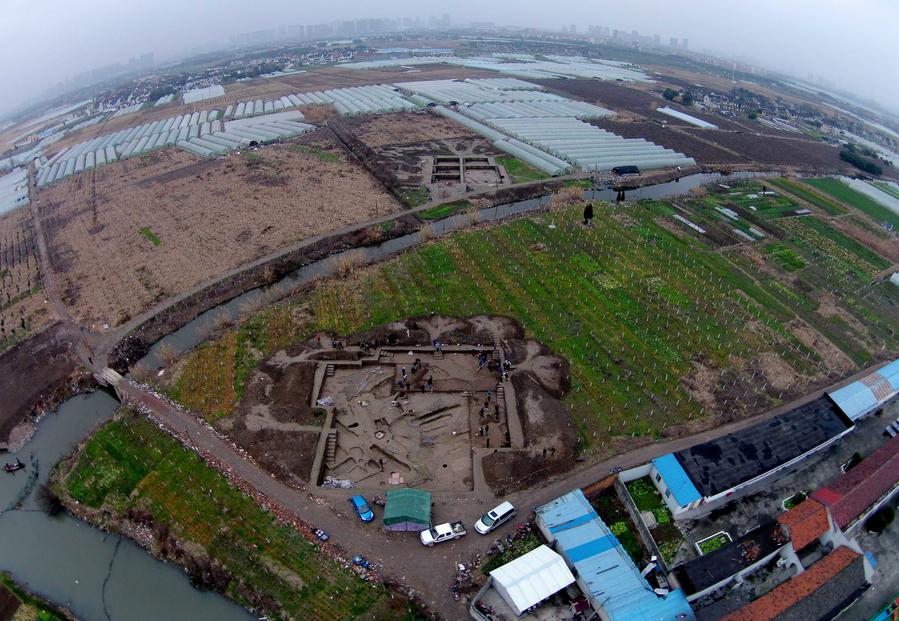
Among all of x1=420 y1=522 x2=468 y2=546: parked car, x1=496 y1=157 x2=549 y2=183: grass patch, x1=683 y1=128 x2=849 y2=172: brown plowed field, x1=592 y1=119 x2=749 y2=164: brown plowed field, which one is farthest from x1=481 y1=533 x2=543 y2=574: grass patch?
x1=683 y1=128 x2=849 y2=172: brown plowed field

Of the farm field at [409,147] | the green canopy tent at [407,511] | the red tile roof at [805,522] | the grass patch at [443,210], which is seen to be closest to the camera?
the red tile roof at [805,522]

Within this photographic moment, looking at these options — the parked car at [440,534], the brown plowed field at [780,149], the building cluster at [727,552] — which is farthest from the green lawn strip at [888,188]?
the parked car at [440,534]

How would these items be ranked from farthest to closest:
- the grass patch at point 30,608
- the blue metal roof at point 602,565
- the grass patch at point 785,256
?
the grass patch at point 785,256
the grass patch at point 30,608
the blue metal roof at point 602,565

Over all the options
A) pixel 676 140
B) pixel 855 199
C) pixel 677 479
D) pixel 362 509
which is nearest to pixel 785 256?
pixel 855 199

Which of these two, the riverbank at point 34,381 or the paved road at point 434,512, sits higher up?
the paved road at point 434,512

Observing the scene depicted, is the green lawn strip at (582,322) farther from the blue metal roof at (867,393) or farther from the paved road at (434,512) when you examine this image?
the blue metal roof at (867,393)

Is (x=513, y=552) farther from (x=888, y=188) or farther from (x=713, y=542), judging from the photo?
(x=888, y=188)

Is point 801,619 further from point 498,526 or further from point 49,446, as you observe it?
point 49,446

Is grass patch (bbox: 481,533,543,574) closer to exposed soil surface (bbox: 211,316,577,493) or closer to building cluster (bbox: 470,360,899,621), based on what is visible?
building cluster (bbox: 470,360,899,621)
